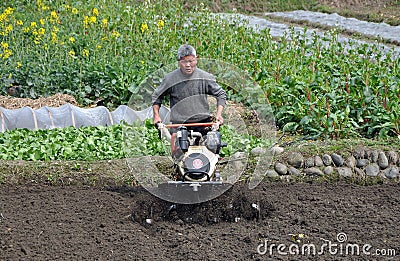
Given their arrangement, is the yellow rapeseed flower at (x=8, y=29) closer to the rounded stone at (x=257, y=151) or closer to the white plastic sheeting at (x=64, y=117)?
the white plastic sheeting at (x=64, y=117)

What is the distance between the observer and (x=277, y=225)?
555 centimetres

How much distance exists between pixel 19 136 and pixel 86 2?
20.2 feet

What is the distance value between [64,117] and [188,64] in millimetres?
3058

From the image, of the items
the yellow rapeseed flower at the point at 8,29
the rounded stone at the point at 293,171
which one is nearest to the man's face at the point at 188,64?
the rounded stone at the point at 293,171

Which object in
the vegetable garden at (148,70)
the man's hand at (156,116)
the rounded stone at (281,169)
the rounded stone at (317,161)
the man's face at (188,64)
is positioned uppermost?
the man's face at (188,64)

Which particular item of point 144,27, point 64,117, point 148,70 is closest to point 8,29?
point 144,27

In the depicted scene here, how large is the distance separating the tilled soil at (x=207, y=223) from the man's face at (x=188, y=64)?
1055 millimetres

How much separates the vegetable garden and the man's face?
1.52 metres

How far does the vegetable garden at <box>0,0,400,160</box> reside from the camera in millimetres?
7469

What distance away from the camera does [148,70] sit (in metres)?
9.69

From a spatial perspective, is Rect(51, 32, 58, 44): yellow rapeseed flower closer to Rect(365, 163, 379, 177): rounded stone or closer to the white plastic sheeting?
the white plastic sheeting

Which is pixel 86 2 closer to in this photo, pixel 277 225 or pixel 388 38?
pixel 388 38

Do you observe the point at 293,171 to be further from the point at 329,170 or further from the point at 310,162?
the point at 329,170

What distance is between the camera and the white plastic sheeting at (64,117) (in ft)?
26.6
